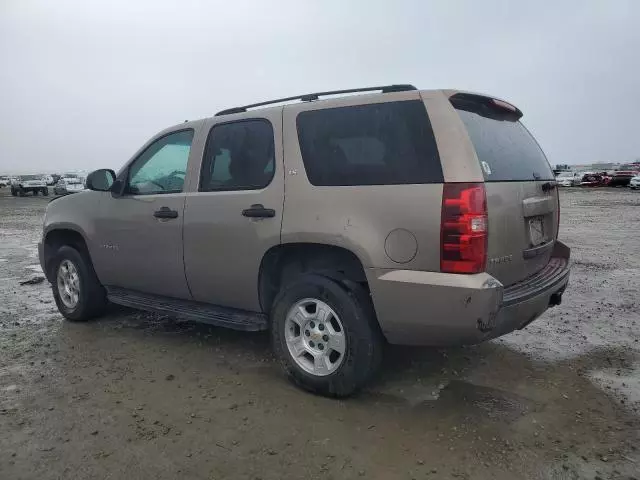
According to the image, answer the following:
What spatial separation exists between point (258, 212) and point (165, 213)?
41.5 inches

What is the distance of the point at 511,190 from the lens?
126 inches

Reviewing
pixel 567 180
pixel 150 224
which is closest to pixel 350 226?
pixel 150 224

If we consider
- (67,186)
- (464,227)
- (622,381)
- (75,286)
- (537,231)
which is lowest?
(622,381)

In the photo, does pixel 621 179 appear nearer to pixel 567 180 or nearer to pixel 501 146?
pixel 567 180

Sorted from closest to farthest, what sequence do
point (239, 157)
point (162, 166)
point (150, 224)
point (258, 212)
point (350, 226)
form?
point (350, 226) → point (258, 212) → point (239, 157) → point (150, 224) → point (162, 166)

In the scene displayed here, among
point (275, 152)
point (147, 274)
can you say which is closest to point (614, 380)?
point (275, 152)

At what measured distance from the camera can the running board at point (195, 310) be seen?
3818 mm

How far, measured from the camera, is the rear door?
3062 millimetres

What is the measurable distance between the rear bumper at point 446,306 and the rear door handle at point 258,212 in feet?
2.91

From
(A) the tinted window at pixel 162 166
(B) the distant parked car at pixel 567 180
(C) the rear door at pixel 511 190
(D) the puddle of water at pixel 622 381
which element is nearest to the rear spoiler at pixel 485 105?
(C) the rear door at pixel 511 190

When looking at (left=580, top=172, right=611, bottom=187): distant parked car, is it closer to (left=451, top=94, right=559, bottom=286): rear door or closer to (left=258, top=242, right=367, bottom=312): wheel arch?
(left=451, top=94, right=559, bottom=286): rear door

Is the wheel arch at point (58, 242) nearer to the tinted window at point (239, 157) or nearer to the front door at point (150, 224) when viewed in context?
the front door at point (150, 224)

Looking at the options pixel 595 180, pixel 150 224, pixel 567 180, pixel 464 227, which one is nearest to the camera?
pixel 464 227

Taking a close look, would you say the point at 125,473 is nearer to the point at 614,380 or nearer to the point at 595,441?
the point at 595,441
